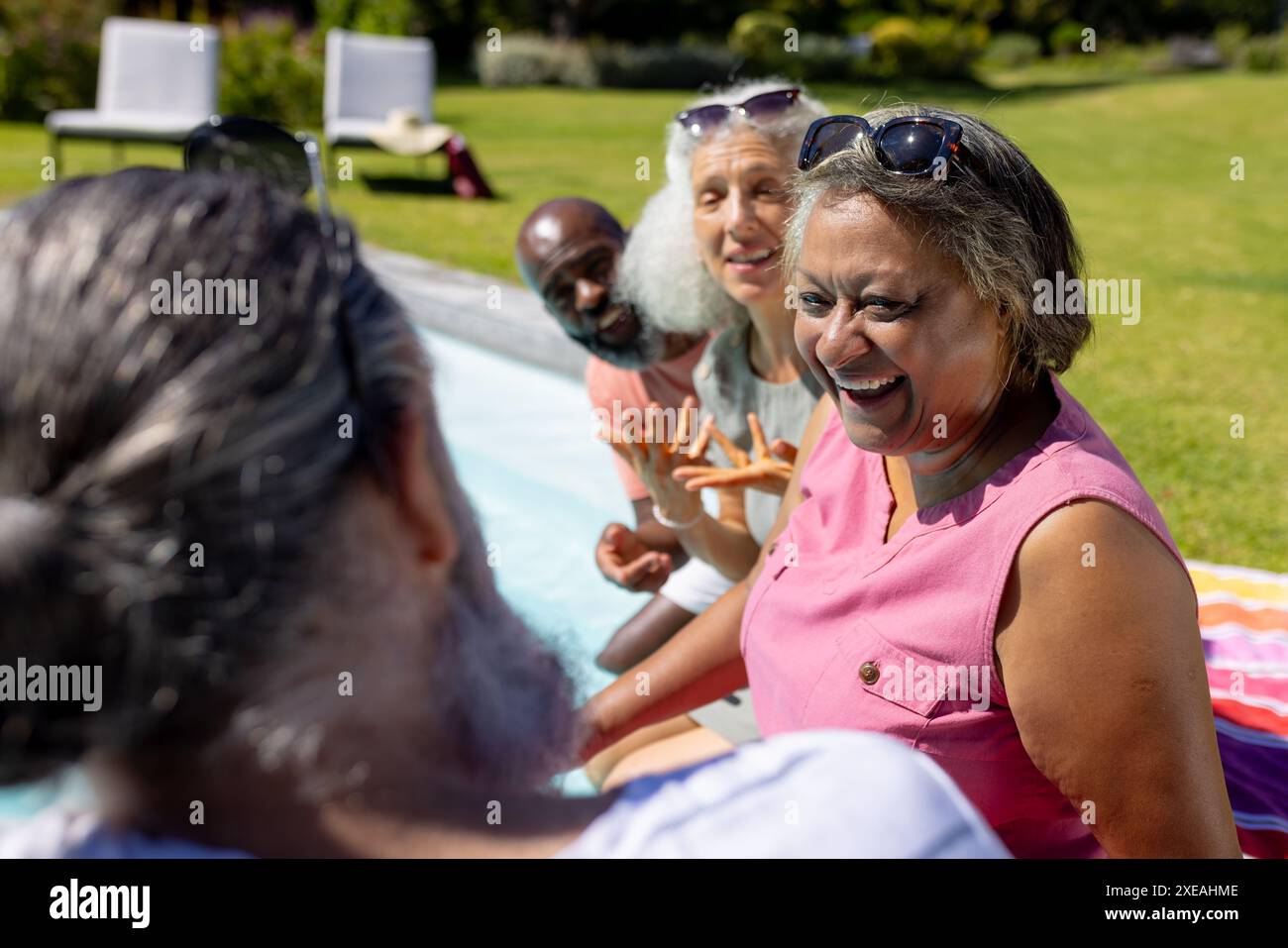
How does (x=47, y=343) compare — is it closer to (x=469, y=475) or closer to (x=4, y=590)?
(x=4, y=590)

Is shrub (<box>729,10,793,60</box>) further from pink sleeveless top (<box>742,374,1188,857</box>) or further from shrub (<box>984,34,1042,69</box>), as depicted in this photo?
pink sleeveless top (<box>742,374,1188,857</box>)

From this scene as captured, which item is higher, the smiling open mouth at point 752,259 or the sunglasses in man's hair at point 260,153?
the sunglasses in man's hair at point 260,153

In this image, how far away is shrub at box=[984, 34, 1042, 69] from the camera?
3731cm

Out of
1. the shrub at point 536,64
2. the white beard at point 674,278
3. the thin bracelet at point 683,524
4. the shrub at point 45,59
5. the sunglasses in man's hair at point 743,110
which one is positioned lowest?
the thin bracelet at point 683,524

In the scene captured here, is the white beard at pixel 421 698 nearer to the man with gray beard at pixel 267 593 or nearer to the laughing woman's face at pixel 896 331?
the man with gray beard at pixel 267 593

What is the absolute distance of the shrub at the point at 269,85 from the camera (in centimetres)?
1791

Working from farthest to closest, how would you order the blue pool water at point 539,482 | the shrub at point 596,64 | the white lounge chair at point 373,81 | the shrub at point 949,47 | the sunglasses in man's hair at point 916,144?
the shrub at point 949,47 < the shrub at point 596,64 < the white lounge chair at point 373,81 < the blue pool water at point 539,482 < the sunglasses in man's hair at point 916,144

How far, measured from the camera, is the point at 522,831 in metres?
1.24

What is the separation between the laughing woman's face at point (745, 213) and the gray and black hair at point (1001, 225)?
51.8 inches

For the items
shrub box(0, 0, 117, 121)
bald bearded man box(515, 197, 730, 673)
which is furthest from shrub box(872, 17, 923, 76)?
bald bearded man box(515, 197, 730, 673)

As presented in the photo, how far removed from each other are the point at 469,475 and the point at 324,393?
5.72 meters

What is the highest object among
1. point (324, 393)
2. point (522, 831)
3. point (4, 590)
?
point (324, 393)

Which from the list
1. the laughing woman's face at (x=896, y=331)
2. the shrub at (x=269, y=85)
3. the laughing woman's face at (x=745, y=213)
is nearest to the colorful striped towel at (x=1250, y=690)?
the laughing woman's face at (x=896, y=331)
